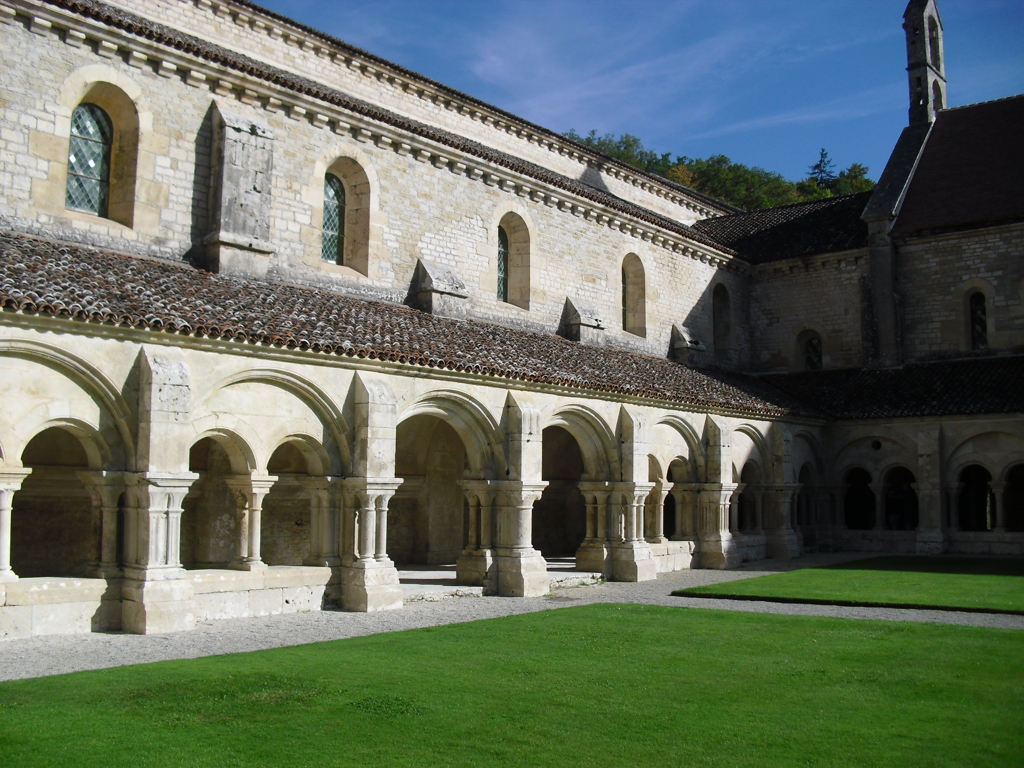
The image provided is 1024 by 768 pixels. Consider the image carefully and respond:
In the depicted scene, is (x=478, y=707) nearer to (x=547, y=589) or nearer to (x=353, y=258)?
(x=547, y=589)

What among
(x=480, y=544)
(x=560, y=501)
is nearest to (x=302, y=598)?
(x=480, y=544)

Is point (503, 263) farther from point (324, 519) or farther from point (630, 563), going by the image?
point (324, 519)

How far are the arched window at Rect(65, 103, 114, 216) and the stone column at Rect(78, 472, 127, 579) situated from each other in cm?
529

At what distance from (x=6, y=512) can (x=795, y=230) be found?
2608 cm

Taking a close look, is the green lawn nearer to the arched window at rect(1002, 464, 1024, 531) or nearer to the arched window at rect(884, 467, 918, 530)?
the arched window at rect(884, 467, 918, 530)

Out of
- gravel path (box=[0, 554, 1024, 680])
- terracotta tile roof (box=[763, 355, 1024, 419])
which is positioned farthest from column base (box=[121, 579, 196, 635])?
terracotta tile roof (box=[763, 355, 1024, 419])

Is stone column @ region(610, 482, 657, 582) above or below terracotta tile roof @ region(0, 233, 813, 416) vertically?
below

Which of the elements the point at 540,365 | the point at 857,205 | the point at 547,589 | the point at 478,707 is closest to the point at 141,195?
the point at 540,365

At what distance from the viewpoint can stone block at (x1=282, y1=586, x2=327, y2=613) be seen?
13906 mm

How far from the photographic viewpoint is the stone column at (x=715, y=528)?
22.0 m

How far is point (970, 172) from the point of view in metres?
29.0

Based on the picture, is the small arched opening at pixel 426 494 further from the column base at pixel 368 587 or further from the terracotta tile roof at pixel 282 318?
the column base at pixel 368 587

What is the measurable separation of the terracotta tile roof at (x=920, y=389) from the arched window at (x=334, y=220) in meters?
14.4

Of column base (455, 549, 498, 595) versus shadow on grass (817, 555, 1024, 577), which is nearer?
column base (455, 549, 498, 595)
